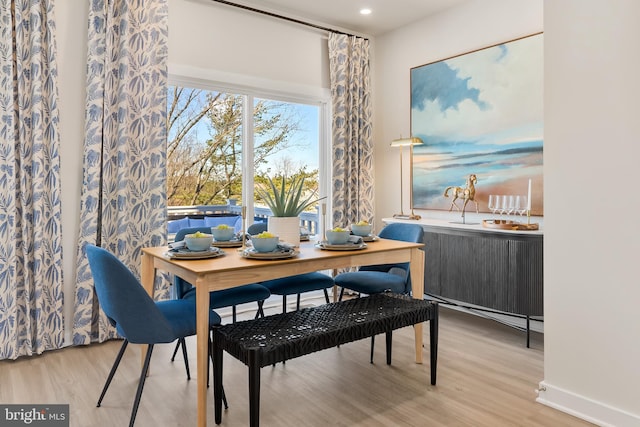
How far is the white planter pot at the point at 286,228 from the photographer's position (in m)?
2.51

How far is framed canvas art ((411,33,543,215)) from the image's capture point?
11.7ft

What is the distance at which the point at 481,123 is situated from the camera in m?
3.92

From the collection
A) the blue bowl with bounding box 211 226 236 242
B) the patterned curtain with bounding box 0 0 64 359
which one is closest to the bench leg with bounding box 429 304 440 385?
the blue bowl with bounding box 211 226 236 242

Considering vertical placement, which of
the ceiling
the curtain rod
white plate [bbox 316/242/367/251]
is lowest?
white plate [bbox 316/242/367/251]

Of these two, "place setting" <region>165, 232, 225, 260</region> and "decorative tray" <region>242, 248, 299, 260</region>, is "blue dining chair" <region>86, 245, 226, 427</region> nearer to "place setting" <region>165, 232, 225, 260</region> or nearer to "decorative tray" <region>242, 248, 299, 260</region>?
"place setting" <region>165, 232, 225, 260</region>

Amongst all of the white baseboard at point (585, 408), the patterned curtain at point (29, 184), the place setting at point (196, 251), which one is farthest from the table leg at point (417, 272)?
the patterned curtain at point (29, 184)

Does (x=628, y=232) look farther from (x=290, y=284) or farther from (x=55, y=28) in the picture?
(x=55, y=28)

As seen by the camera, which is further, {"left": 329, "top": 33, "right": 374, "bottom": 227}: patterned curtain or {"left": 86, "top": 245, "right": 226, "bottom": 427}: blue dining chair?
{"left": 329, "top": 33, "right": 374, "bottom": 227}: patterned curtain

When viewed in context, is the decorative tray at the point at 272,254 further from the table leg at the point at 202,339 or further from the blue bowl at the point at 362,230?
the blue bowl at the point at 362,230

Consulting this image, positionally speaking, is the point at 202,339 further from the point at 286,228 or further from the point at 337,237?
the point at 337,237

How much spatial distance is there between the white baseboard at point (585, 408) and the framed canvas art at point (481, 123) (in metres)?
1.59

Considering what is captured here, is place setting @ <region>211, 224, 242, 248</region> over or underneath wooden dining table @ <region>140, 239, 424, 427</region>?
over

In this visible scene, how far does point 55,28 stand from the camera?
3096 millimetres

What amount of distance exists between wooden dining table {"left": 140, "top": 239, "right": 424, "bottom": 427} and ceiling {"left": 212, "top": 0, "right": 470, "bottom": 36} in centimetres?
249
